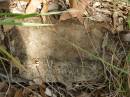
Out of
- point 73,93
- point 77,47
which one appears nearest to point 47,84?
point 73,93

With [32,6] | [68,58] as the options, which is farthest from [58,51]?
[32,6]

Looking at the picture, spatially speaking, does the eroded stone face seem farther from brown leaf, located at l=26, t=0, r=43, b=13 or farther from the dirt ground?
brown leaf, located at l=26, t=0, r=43, b=13

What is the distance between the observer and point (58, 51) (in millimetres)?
1538

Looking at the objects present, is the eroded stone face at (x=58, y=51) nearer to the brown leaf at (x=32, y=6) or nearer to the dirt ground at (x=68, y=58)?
the dirt ground at (x=68, y=58)

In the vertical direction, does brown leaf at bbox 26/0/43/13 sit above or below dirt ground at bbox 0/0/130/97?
above

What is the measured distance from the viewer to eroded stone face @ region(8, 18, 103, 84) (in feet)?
4.97

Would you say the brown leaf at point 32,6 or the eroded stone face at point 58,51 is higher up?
the brown leaf at point 32,6

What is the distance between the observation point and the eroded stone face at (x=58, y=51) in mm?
1514

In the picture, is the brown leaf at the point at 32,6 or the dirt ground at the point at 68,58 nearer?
the dirt ground at the point at 68,58

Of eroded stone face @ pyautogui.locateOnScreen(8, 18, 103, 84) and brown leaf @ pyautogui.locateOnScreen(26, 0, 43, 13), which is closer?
eroded stone face @ pyautogui.locateOnScreen(8, 18, 103, 84)

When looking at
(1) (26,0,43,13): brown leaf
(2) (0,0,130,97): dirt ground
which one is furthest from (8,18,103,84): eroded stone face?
(1) (26,0,43,13): brown leaf

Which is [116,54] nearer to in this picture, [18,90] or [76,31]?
[76,31]

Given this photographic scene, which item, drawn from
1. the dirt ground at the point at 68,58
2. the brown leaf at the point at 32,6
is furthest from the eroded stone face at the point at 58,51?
the brown leaf at the point at 32,6

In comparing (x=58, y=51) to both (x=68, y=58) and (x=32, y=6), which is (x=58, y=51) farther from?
(x=32, y=6)
